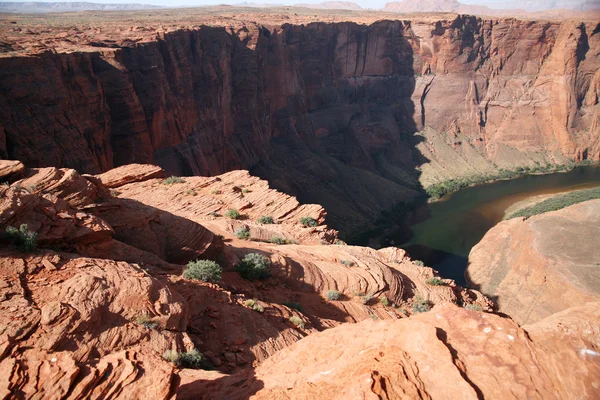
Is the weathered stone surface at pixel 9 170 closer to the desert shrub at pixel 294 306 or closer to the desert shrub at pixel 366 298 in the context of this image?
the desert shrub at pixel 294 306

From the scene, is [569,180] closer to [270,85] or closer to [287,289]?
[270,85]

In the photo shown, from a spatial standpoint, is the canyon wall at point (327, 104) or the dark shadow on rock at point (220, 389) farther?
the canyon wall at point (327, 104)

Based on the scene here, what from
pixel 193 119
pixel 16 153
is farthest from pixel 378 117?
pixel 16 153

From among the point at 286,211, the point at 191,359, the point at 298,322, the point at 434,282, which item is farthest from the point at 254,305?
the point at 286,211

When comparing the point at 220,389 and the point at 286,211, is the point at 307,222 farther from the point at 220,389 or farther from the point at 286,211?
the point at 220,389

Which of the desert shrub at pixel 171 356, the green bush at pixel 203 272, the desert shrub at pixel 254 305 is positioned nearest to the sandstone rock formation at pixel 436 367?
the desert shrub at pixel 171 356

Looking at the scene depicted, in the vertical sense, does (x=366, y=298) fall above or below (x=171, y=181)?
below

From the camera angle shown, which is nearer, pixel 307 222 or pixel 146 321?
pixel 146 321
